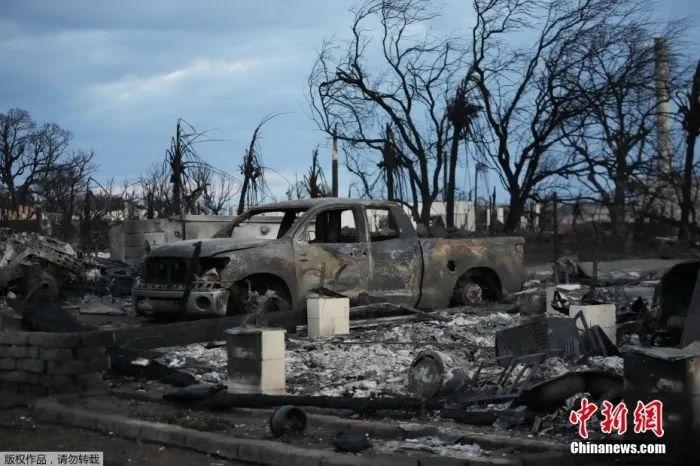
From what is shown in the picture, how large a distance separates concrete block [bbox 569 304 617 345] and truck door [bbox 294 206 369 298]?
367 centimetres

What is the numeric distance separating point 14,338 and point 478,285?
7.84 meters

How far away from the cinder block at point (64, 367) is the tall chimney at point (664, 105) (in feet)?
79.8

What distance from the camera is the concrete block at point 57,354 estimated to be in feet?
21.2

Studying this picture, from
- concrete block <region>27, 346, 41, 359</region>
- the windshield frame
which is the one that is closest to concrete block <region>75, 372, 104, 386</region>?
concrete block <region>27, 346, 41, 359</region>

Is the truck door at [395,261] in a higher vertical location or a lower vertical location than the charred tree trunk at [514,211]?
lower

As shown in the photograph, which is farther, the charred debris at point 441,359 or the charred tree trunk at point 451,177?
the charred tree trunk at point 451,177

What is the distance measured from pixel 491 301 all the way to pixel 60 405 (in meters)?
8.41

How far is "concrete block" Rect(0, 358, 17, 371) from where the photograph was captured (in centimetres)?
672

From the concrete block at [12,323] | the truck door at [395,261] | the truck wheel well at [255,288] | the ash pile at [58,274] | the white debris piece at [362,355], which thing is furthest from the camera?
the ash pile at [58,274]

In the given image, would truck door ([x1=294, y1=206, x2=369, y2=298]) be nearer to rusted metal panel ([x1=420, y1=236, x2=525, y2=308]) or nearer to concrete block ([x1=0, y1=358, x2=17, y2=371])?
rusted metal panel ([x1=420, y1=236, x2=525, y2=308])

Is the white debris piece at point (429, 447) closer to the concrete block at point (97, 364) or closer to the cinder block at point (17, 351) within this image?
the concrete block at point (97, 364)

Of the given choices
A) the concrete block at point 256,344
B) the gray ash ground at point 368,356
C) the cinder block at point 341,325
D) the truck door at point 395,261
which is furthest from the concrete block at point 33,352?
the truck door at point 395,261

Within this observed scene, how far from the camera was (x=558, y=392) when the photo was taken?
532 centimetres

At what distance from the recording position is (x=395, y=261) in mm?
11273
